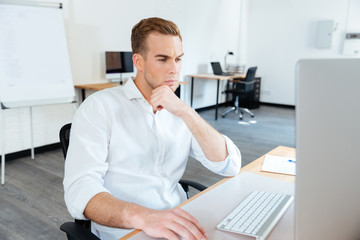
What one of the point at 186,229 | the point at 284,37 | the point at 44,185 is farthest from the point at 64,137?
the point at 284,37

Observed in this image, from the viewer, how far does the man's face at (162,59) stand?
1199 mm

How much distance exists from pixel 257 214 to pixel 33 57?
308 cm

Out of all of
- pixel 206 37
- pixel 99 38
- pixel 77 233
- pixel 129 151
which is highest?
pixel 206 37

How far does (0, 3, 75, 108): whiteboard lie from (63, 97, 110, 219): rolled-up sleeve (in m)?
2.39

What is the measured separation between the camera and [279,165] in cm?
132

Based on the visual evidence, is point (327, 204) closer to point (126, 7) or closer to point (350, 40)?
Result: point (126, 7)

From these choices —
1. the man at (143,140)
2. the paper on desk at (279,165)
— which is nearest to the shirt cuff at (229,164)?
the man at (143,140)

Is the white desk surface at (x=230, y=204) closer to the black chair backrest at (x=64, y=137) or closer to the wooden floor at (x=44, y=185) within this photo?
the black chair backrest at (x=64, y=137)

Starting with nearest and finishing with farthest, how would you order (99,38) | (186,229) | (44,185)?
1. (186,229)
2. (44,185)
3. (99,38)

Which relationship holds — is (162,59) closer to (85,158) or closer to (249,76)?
(85,158)

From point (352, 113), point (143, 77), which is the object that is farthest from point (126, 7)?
point (352, 113)

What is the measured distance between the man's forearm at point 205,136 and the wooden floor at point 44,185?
152cm

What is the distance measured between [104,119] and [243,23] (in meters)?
7.00

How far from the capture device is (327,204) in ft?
1.57
